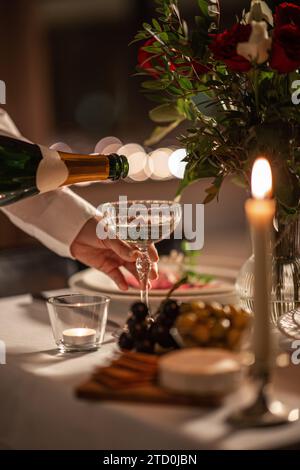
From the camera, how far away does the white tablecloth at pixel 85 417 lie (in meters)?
0.72

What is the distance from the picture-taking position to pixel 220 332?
806 mm

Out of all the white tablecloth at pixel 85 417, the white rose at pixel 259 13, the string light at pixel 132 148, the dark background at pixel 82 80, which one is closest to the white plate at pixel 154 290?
the white tablecloth at pixel 85 417

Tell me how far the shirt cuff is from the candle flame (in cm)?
66

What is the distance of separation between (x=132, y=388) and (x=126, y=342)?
19 cm

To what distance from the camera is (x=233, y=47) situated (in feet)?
3.35

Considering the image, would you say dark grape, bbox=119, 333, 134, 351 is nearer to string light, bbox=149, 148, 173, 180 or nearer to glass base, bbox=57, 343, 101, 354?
glass base, bbox=57, 343, 101, 354

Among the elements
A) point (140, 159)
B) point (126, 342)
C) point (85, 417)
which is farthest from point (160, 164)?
point (85, 417)

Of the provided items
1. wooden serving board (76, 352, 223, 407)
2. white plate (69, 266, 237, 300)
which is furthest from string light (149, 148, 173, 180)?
wooden serving board (76, 352, 223, 407)

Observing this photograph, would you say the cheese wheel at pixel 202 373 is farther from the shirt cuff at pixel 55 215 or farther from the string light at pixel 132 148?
the string light at pixel 132 148

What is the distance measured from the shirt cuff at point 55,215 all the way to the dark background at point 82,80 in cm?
267

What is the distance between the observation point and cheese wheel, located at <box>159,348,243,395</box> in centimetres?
72

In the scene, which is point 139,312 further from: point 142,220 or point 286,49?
point 286,49

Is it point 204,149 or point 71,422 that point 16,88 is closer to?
point 204,149

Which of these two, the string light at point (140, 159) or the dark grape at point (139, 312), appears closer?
the dark grape at point (139, 312)
